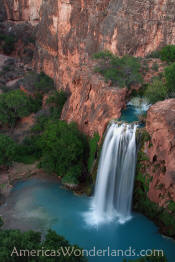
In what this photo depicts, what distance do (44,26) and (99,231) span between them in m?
26.1

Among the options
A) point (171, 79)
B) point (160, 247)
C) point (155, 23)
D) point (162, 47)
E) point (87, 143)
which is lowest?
point (160, 247)

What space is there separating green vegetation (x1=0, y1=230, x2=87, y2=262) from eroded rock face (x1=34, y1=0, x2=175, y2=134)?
9620 mm

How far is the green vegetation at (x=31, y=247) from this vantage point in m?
14.6

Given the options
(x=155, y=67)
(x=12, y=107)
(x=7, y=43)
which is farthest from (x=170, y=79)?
(x=7, y=43)

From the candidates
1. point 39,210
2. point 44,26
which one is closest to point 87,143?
point 39,210

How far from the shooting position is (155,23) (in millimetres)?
26938

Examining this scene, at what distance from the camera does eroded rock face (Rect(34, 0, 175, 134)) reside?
83.9ft

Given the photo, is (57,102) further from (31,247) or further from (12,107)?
(31,247)

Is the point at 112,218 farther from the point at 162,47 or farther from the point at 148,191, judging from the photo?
the point at 162,47

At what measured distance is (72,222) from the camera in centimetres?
2112

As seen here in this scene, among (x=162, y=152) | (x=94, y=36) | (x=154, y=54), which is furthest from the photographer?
(x=94, y=36)

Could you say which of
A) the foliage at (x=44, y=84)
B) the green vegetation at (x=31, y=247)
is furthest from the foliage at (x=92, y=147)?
the foliage at (x=44, y=84)

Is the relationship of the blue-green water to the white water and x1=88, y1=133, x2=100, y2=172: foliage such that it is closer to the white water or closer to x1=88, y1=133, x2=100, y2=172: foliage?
the white water

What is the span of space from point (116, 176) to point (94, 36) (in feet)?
51.1
